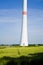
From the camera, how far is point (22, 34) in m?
74.9

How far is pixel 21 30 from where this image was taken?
249 ft

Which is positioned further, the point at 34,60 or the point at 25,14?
the point at 25,14

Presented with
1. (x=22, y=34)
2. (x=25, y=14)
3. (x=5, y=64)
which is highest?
(x=25, y=14)

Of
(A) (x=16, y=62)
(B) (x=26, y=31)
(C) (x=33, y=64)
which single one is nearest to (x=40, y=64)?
(C) (x=33, y=64)

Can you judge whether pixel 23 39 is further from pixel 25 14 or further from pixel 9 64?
pixel 9 64

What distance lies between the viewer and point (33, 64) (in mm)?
31719

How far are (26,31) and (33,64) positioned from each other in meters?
41.2

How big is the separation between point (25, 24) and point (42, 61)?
140ft

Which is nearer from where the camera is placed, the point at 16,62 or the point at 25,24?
the point at 16,62

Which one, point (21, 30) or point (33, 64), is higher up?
point (21, 30)

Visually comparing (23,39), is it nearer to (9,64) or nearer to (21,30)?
(21,30)

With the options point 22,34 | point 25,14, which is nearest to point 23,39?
point 22,34

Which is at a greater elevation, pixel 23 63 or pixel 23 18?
pixel 23 18

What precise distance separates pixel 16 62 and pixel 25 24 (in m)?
42.6
